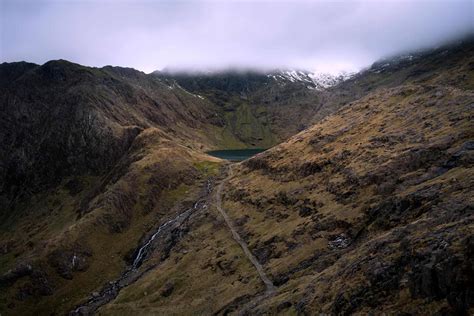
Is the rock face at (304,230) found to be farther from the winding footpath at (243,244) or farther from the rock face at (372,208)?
the winding footpath at (243,244)

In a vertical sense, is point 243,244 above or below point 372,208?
below

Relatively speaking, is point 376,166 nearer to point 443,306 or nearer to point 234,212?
point 234,212

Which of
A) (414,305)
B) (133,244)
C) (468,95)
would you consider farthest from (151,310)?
(468,95)

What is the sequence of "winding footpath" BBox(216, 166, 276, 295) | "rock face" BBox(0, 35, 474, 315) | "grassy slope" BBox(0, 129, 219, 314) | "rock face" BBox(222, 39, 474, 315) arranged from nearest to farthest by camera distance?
1. "rock face" BBox(222, 39, 474, 315)
2. "rock face" BBox(0, 35, 474, 315)
3. "winding footpath" BBox(216, 166, 276, 295)
4. "grassy slope" BBox(0, 129, 219, 314)

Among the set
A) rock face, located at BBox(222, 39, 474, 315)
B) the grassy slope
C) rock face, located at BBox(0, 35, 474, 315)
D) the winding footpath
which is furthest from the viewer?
the grassy slope

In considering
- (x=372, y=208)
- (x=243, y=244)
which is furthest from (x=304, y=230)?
(x=243, y=244)

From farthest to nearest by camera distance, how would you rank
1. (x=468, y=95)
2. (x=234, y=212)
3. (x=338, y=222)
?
(x=234, y=212) < (x=468, y=95) < (x=338, y=222)

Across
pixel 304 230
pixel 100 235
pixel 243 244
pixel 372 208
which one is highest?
pixel 100 235

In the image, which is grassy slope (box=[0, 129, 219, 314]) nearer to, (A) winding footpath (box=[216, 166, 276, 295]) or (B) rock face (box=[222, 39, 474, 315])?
(A) winding footpath (box=[216, 166, 276, 295])

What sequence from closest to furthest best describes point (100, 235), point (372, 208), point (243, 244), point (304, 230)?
point (372, 208), point (304, 230), point (243, 244), point (100, 235)

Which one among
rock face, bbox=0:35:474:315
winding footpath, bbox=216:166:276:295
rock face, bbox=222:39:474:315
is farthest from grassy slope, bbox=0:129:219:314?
rock face, bbox=222:39:474:315

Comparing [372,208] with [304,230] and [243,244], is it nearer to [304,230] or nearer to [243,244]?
[304,230]
